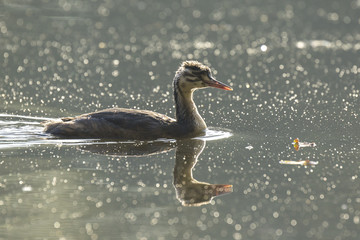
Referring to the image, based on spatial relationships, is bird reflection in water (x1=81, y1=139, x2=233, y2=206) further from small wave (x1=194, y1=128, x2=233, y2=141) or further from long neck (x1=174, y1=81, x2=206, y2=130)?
long neck (x1=174, y1=81, x2=206, y2=130)

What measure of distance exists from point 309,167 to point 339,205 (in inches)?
63.6

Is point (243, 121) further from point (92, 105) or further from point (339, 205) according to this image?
point (339, 205)

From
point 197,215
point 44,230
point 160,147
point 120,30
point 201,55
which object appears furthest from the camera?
point 120,30

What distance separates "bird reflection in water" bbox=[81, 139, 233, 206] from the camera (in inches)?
350

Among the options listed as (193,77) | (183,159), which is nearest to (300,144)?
(183,159)

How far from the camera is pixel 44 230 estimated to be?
296 inches

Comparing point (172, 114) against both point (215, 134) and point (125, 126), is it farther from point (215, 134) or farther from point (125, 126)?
point (125, 126)

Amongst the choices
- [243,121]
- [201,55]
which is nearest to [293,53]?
[201,55]

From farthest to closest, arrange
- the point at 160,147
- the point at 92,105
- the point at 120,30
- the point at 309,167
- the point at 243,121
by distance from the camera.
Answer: the point at 120,30 < the point at 92,105 < the point at 243,121 < the point at 160,147 < the point at 309,167

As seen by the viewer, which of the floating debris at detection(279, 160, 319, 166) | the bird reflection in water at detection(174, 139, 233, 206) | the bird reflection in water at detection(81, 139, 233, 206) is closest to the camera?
the bird reflection in water at detection(174, 139, 233, 206)

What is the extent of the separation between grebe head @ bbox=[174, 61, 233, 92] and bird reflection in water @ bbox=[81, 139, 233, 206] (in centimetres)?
111

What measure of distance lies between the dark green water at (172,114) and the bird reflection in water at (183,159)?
4cm

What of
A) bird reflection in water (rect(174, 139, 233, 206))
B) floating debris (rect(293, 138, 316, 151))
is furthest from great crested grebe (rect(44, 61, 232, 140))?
floating debris (rect(293, 138, 316, 151))

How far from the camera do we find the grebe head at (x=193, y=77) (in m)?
12.4
